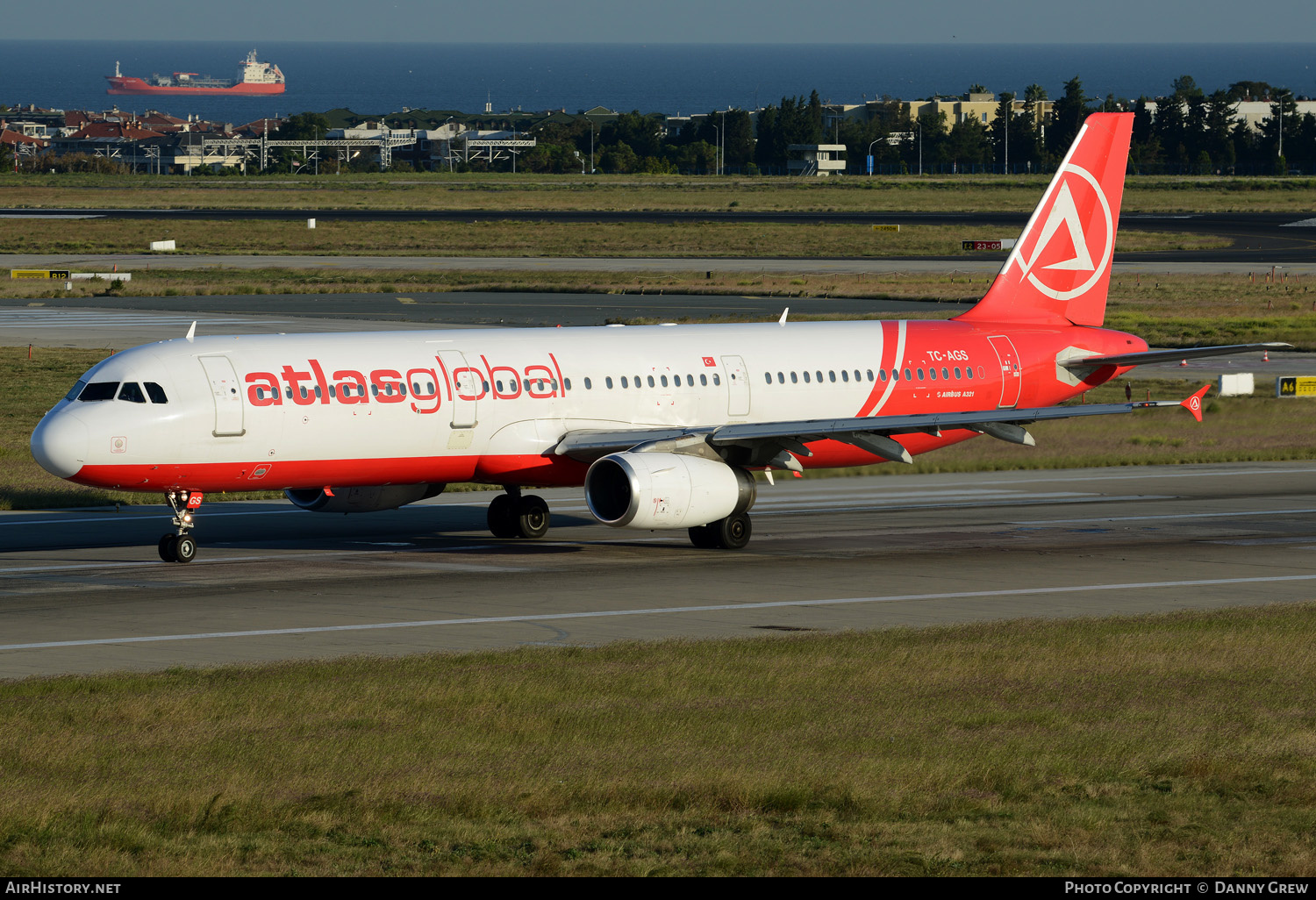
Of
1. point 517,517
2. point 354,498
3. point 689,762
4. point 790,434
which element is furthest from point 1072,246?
point 689,762

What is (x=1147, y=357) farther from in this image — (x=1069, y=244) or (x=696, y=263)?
(x=696, y=263)

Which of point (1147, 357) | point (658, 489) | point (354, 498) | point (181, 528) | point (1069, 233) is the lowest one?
point (181, 528)

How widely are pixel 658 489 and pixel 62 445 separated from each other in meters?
10.8

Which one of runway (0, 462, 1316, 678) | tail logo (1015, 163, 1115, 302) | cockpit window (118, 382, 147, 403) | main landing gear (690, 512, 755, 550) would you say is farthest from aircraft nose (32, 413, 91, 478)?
tail logo (1015, 163, 1115, 302)

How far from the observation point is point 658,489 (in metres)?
32.3

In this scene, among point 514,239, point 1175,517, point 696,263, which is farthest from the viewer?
point 514,239

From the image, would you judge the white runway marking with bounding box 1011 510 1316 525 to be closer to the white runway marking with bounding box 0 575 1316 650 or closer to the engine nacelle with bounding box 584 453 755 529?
the white runway marking with bounding box 0 575 1316 650

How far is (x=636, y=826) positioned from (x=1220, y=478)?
1364 inches

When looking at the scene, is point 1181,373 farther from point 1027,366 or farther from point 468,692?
point 468,692

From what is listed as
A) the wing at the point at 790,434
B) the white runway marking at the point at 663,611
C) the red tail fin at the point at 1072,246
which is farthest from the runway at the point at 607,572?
the red tail fin at the point at 1072,246

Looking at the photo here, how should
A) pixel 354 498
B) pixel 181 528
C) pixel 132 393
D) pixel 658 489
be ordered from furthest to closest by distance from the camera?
pixel 354 498, pixel 181 528, pixel 658 489, pixel 132 393

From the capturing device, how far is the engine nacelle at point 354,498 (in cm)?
3538

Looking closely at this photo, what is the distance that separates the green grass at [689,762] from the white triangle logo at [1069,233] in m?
19.1

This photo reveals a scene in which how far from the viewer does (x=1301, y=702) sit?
21.2 meters
